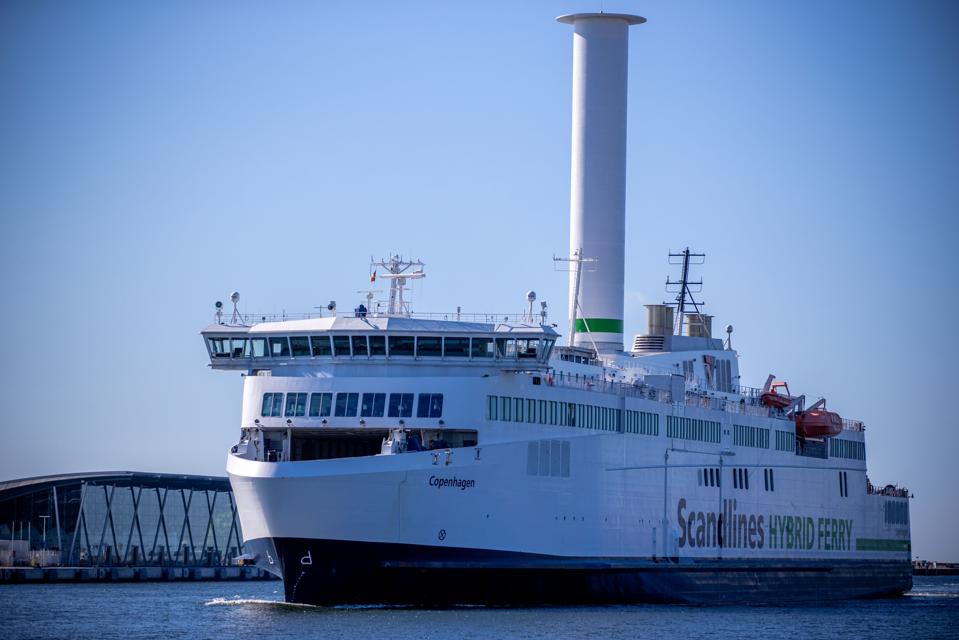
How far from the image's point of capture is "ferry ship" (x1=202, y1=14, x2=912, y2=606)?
52094 mm

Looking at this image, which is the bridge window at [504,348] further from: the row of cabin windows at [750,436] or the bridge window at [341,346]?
the row of cabin windows at [750,436]

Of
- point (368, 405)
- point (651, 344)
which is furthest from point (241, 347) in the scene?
point (651, 344)

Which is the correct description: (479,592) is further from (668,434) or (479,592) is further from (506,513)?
(668,434)

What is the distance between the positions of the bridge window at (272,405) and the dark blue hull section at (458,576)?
369 centimetres

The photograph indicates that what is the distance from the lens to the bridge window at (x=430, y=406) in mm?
53219

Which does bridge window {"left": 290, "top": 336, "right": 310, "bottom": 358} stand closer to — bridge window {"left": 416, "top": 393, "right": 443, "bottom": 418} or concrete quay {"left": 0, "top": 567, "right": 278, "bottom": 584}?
bridge window {"left": 416, "top": 393, "right": 443, "bottom": 418}

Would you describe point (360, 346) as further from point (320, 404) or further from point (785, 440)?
point (785, 440)

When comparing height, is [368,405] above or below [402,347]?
below

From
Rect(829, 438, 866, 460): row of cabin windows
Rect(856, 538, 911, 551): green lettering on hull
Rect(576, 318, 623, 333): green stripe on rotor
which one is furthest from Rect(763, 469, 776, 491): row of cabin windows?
Rect(856, 538, 911, 551): green lettering on hull

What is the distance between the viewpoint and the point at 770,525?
7025 centimetres

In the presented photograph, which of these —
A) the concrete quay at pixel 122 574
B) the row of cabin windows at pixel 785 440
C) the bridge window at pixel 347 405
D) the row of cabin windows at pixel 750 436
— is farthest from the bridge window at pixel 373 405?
the concrete quay at pixel 122 574

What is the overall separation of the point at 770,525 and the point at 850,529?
8.45 metres

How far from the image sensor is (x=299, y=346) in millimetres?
55125

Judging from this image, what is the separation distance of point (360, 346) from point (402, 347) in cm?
124
